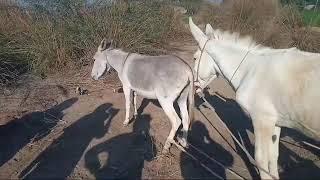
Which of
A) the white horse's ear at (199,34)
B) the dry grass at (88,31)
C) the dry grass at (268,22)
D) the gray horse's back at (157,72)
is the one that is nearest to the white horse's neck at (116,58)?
the gray horse's back at (157,72)

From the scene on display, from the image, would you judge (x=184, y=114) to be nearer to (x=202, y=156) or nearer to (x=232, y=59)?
(x=202, y=156)

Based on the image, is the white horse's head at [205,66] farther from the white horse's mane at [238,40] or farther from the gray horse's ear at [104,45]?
the gray horse's ear at [104,45]

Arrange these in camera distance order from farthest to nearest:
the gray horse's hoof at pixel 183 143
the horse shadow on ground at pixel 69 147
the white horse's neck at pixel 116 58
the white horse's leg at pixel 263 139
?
the white horse's neck at pixel 116 58 → the gray horse's hoof at pixel 183 143 → the horse shadow on ground at pixel 69 147 → the white horse's leg at pixel 263 139

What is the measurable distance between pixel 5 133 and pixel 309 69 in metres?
4.99

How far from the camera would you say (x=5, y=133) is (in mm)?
7082

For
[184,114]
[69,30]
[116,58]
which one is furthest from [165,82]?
[69,30]

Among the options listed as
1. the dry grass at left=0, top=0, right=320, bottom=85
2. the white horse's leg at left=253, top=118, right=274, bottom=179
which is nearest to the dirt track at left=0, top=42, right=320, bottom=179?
the white horse's leg at left=253, top=118, right=274, bottom=179

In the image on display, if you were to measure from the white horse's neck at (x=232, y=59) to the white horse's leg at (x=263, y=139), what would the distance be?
0.67 metres

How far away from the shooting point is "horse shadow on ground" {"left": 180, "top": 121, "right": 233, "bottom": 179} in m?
5.77

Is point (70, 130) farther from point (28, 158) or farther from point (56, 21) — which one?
point (56, 21)

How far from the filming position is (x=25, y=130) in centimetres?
721

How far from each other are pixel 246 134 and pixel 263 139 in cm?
239

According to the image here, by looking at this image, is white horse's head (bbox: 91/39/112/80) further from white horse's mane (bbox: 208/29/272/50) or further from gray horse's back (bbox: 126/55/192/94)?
white horse's mane (bbox: 208/29/272/50)

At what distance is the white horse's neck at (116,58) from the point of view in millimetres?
7395
